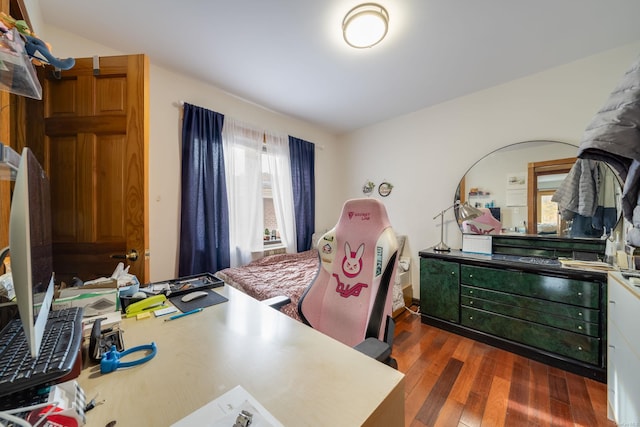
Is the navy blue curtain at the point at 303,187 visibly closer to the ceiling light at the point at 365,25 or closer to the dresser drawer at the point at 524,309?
the ceiling light at the point at 365,25

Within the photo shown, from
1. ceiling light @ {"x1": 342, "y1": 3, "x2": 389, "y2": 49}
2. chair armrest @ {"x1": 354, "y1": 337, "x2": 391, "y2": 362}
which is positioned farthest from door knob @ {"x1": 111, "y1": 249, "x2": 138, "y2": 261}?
ceiling light @ {"x1": 342, "y1": 3, "x2": 389, "y2": 49}

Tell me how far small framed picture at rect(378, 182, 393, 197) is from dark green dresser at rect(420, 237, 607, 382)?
1162 mm

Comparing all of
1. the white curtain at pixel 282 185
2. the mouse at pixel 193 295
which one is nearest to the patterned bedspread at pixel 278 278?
the white curtain at pixel 282 185

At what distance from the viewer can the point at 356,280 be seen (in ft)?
3.99

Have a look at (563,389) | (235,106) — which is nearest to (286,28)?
(235,106)

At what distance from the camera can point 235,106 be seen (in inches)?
104

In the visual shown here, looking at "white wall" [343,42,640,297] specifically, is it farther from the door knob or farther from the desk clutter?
the door knob

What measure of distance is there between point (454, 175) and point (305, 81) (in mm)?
2026

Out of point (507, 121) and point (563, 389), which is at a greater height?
point (507, 121)

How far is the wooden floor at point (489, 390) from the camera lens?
4.30 ft

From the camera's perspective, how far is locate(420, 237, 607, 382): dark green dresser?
5.24 feet

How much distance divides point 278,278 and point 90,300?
1.32m

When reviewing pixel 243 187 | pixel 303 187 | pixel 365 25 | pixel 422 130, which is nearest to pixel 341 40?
pixel 365 25

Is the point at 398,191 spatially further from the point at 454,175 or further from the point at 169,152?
the point at 169,152
